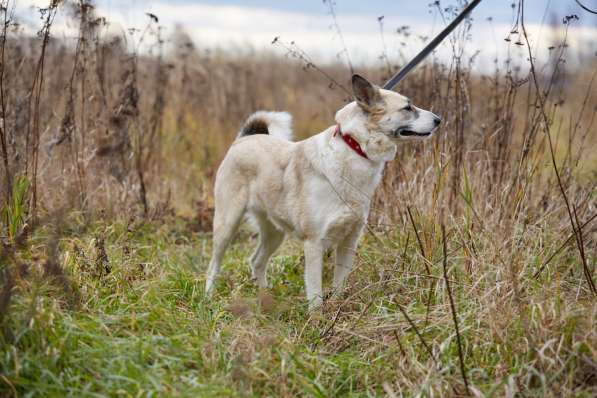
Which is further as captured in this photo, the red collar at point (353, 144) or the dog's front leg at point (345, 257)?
the dog's front leg at point (345, 257)

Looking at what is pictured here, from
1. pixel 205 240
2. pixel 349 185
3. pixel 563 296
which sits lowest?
pixel 205 240

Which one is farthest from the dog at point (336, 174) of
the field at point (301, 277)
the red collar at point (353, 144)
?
the field at point (301, 277)

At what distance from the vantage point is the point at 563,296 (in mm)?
3631

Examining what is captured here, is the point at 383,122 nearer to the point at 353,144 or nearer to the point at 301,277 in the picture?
the point at 353,144

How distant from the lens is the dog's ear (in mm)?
4090

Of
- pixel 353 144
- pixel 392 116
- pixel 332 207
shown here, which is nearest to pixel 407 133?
pixel 392 116

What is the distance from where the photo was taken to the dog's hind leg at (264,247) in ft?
16.6

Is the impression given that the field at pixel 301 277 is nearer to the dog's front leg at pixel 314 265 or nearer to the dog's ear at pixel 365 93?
the dog's front leg at pixel 314 265

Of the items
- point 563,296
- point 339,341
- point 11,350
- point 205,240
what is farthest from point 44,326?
point 205,240

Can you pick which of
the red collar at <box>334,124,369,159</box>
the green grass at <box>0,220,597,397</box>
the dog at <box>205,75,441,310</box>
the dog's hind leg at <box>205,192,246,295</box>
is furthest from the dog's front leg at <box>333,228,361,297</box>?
the dog's hind leg at <box>205,192,246,295</box>

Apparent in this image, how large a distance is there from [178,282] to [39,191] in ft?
5.52

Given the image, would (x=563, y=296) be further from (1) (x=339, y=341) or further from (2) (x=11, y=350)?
(2) (x=11, y=350)

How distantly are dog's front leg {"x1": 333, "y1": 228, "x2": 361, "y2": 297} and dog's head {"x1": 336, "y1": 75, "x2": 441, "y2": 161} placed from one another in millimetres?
567

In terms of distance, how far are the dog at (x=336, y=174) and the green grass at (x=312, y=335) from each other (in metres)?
0.29
